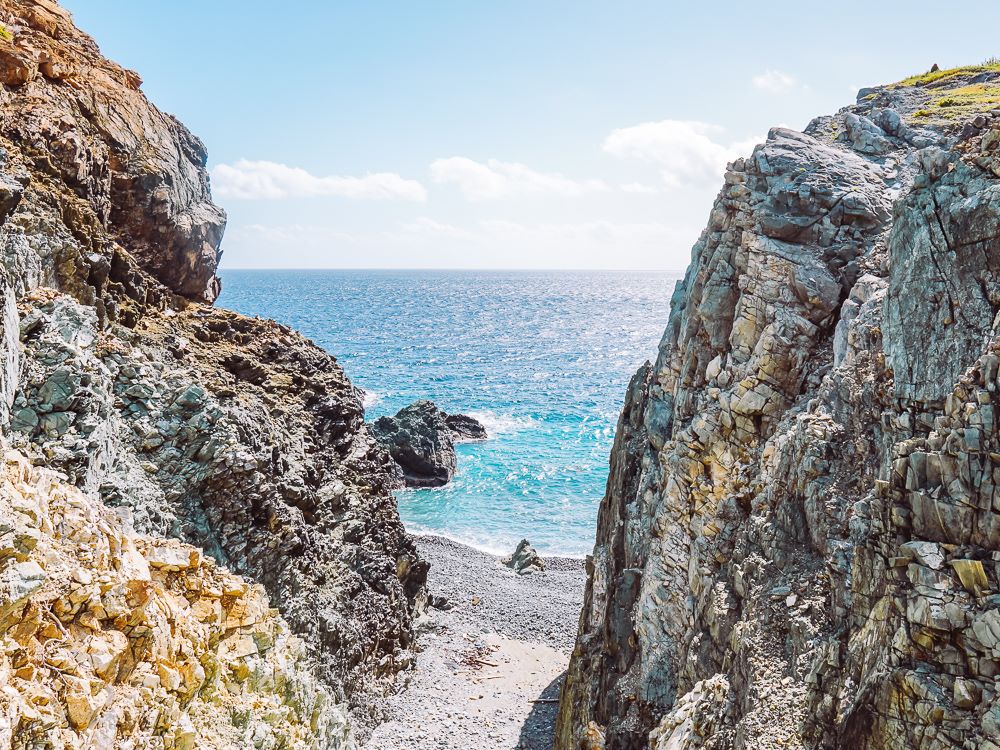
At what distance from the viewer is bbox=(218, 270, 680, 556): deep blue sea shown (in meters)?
55.0

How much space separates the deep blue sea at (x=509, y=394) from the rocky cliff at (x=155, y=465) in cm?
2174

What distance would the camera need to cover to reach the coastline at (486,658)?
86.1 feet

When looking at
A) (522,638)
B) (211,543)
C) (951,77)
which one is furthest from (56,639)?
(951,77)

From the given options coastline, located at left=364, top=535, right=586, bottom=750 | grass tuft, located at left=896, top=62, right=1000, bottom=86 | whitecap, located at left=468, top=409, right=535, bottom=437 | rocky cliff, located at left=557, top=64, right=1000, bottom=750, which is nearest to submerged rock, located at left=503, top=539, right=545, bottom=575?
coastline, located at left=364, top=535, right=586, bottom=750

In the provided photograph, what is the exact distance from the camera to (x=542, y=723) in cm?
2736

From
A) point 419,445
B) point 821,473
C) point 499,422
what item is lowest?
point 419,445

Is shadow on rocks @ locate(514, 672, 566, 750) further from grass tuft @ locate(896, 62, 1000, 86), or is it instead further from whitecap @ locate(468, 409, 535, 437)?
whitecap @ locate(468, 409, 535, 437)

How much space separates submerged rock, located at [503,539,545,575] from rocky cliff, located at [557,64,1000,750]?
20.0 metres

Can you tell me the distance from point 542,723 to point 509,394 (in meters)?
64.1

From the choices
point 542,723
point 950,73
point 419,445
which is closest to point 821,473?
point 542,723

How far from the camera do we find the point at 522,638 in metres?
35.3

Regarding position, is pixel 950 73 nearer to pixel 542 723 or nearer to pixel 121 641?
pixel 542 723

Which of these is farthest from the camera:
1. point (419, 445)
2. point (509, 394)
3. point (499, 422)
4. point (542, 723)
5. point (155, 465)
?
point (509, 394)

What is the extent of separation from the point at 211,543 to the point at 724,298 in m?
18.8
